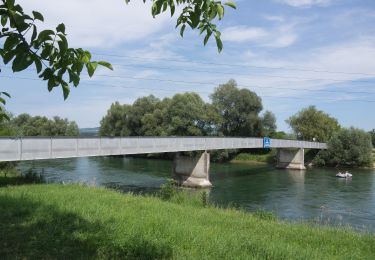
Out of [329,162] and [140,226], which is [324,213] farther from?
[329,162]

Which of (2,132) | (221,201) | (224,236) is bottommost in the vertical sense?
(221,201)

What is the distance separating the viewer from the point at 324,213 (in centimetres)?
2741

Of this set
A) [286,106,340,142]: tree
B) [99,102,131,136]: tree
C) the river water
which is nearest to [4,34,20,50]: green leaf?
the river water

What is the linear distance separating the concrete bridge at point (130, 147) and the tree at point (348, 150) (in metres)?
14.8

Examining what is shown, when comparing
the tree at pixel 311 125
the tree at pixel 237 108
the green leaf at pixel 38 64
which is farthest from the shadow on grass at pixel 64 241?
the tree at pixel 311 125

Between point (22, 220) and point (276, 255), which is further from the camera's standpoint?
point (22, 220)

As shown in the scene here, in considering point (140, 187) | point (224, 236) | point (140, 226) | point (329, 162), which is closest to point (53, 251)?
point (140, 226)

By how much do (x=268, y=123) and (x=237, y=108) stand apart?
6.83 metres

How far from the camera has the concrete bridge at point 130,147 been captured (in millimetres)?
25094

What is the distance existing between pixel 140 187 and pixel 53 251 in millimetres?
31672

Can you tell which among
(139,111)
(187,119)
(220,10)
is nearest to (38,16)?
(220,10)

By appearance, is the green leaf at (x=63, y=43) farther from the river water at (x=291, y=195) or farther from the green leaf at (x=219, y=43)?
the river water at (x=291, y=195)

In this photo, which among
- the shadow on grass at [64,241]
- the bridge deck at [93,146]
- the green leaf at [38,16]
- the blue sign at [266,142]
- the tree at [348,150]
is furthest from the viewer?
the tree at [348,150]

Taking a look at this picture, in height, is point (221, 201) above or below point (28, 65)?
below
